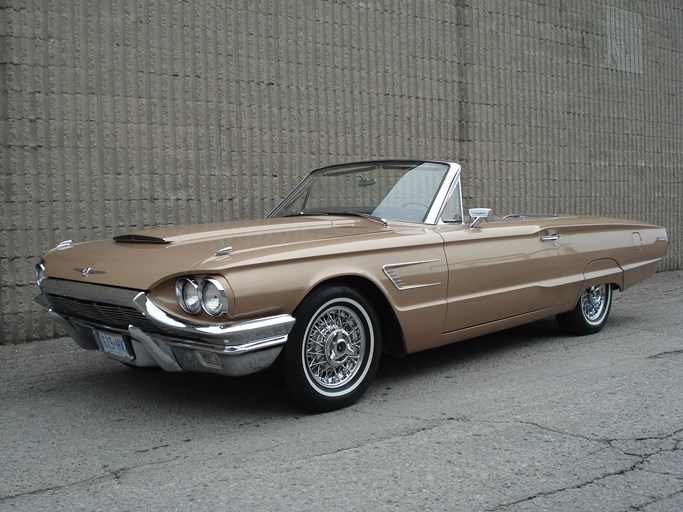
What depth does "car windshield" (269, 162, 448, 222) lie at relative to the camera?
211 inches

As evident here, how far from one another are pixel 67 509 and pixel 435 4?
26.7ft

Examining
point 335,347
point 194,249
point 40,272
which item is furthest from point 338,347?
point 40,272

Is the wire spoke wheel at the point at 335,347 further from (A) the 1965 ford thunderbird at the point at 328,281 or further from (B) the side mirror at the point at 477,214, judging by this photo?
(B) the side mirror at the point at 477,214

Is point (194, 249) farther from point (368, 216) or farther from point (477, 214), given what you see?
point (477, 214)

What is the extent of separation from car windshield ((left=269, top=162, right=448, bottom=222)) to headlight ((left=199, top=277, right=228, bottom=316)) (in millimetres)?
1795

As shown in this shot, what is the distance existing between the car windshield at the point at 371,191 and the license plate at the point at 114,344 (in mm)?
1943

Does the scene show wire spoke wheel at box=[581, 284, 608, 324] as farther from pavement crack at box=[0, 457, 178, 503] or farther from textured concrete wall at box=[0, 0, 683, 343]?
pavement crack at box=[0, 457, 178, 503]

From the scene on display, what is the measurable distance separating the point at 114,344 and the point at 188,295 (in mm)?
692

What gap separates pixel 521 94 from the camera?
34.7 ft

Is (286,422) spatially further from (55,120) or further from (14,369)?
(55,120)

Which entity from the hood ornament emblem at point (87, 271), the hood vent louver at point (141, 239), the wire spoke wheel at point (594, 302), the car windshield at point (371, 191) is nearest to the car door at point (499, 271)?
the car windshield at point (371, 191)

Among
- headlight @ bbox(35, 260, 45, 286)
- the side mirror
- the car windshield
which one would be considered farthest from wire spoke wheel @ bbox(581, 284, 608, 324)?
headlight @ bbox(35, 260, 45, 286)

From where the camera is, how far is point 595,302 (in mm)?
6629

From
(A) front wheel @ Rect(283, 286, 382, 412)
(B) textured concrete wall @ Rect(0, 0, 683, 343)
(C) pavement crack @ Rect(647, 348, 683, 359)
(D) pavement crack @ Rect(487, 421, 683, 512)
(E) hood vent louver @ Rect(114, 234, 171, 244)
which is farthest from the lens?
(B) textured concrete wall @ Rect(0, 0, 683, 343)
